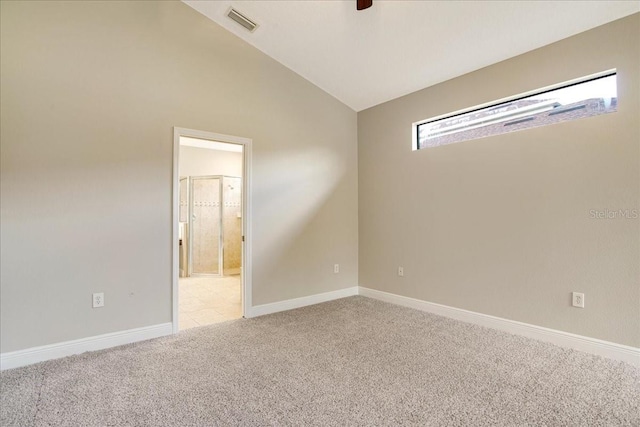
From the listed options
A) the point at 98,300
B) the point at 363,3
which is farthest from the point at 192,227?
the point at 363,3

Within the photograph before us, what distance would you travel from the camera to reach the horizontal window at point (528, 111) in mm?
2584

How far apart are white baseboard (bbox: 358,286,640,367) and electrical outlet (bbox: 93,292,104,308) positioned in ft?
10.7

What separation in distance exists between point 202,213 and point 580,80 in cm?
Result: 610

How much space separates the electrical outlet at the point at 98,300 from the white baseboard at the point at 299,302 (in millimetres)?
1446

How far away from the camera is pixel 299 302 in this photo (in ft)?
13.1

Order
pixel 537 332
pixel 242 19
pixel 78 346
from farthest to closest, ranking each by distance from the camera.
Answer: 1. pixel 242 19
2. pixel 537 332
3. pixel 78 346

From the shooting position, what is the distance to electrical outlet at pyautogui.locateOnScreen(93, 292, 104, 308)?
269cm

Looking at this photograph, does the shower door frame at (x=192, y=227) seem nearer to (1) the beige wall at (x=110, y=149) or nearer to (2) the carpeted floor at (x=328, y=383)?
(1) the beige wall at (x=110, y=149)

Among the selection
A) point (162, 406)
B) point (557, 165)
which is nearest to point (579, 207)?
point (557, 165)

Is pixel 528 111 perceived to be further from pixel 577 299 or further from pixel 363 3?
pixel 363 3

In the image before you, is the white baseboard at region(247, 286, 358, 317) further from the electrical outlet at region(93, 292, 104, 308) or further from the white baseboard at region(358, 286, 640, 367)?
the electrical outlet at region(93, 292, 104, 308)

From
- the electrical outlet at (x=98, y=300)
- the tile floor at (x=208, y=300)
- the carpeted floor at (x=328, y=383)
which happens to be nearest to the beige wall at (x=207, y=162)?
the tile floor at (x=208, y=300)

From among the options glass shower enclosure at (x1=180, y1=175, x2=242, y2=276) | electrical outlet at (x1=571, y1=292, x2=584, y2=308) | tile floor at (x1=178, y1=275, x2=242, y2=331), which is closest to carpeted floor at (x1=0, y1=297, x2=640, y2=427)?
electrical outlet at (x1=571, y1=292, x2=584, y2=308)

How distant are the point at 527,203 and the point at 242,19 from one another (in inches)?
135
